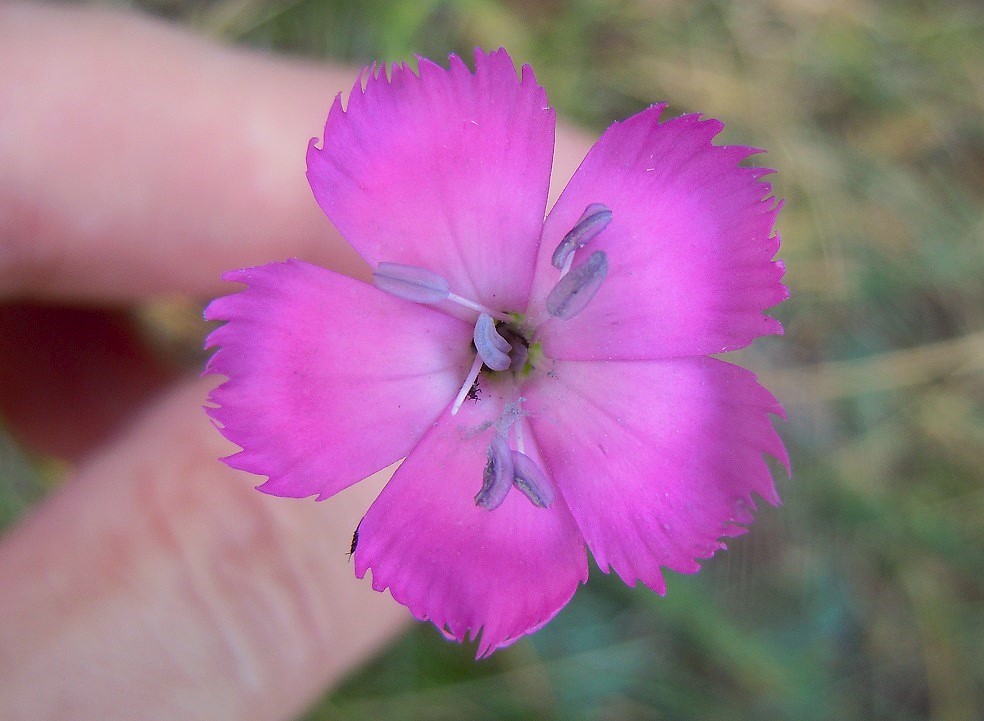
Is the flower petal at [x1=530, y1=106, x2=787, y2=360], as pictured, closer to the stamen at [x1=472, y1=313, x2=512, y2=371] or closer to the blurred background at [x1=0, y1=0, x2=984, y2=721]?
the stamen at [x1=472, y1=313, x2=512, y2=371]

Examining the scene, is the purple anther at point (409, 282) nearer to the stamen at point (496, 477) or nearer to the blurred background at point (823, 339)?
the stamen at point (496, 477)

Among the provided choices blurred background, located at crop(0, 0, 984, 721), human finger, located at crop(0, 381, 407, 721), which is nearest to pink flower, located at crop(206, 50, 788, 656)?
human finger, located at crop(0, 381, 407, 721)

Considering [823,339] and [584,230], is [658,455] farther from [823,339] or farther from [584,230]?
[823,339]

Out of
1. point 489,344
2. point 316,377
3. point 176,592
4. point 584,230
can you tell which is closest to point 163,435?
point 176,592

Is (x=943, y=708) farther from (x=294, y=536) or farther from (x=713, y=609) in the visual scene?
(x=294, y=536)

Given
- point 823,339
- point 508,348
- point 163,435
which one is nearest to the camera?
point 508,348

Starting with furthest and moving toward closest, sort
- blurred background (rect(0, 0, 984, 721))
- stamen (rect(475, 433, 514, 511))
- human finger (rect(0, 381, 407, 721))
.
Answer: blurred background (rect(0, 0, 984, 721)), human finger (rect(0, 381, 407, 721)), stamen (rect(475, 433, 514, 511))

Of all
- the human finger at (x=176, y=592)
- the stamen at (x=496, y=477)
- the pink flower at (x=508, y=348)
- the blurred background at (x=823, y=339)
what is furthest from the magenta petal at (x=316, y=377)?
the blurred background at (x=823, y=339)
